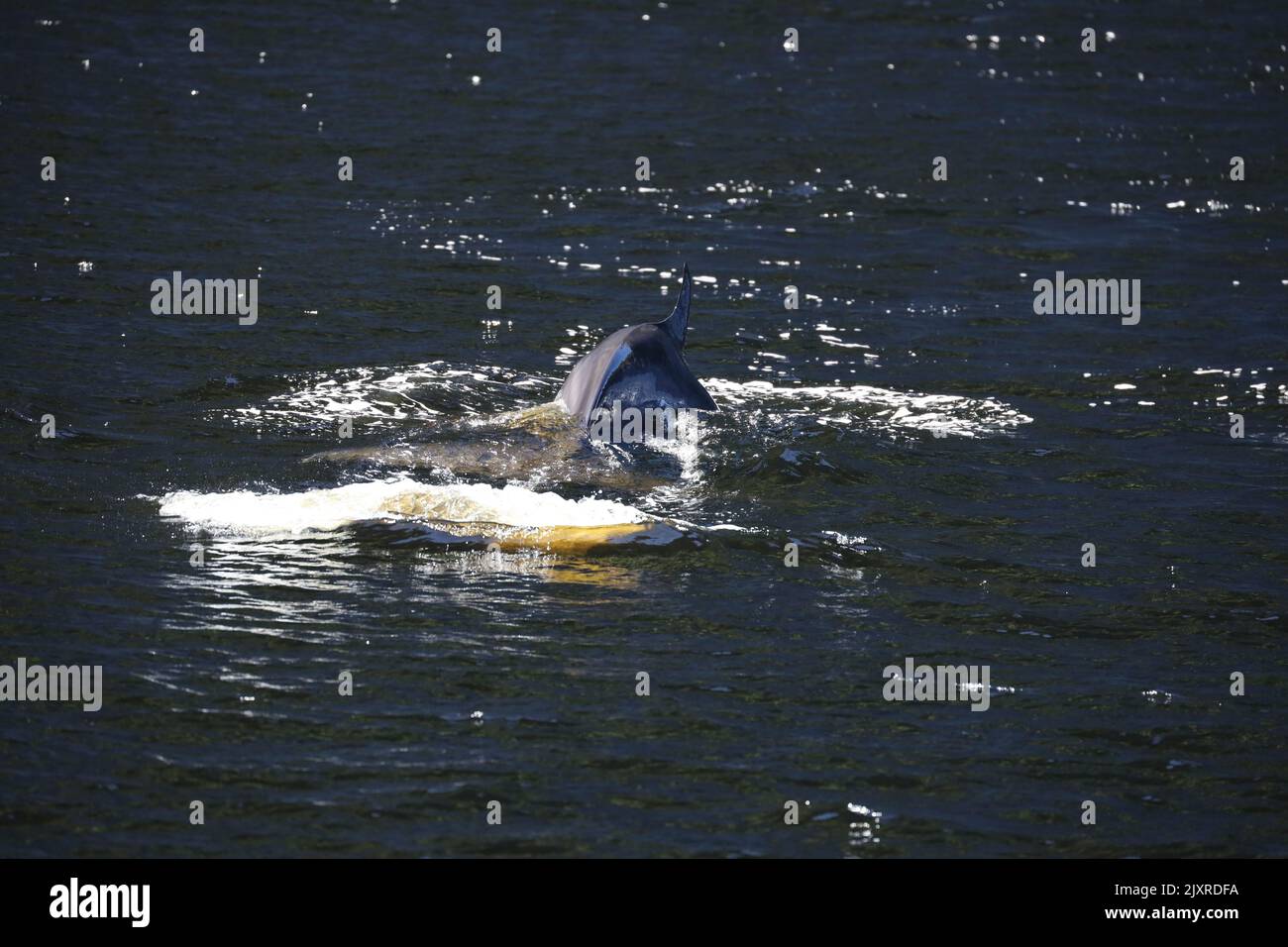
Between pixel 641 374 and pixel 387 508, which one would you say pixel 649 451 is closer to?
pixel 641 374

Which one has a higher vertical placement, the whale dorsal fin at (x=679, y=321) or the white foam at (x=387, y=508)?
the whale dorsal fin at (x=679, y=321)

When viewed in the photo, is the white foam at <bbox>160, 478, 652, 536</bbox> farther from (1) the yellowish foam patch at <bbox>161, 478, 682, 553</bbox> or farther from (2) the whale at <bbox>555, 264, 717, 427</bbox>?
(2) the whale at <bbox>555, 264, 717, 427</bbox>

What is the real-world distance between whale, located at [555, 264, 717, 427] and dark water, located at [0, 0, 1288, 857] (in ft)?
1.61

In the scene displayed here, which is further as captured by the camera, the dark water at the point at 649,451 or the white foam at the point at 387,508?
the white foam at the point at 387,508

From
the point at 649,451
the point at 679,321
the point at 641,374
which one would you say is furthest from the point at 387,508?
the point at 679,321

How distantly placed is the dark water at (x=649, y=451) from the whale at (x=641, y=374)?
491mm

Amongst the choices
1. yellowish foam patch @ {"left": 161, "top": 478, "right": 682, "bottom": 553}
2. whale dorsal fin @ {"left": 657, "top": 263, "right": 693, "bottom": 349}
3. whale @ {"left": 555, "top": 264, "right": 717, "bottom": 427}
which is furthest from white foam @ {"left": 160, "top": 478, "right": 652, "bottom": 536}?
whale dorsal fin @ {"left": 657, "top": 263, "right": 693, "bottom": 349}

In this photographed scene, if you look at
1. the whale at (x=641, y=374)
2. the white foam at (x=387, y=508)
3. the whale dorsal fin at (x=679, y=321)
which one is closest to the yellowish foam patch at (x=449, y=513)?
the white foam at (x=387, y=508)

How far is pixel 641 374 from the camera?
11398mm

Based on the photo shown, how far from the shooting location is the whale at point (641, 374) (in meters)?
11.3

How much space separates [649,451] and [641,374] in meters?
0.58

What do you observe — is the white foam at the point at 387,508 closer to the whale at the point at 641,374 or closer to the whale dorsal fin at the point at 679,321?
the whale at the point at 641,374

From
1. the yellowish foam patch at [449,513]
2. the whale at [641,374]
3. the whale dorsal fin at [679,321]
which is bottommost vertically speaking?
the yellowish foam patch at [449,513]

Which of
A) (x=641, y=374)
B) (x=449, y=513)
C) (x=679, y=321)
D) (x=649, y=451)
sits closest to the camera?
(x=449, y=513)
